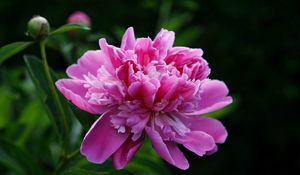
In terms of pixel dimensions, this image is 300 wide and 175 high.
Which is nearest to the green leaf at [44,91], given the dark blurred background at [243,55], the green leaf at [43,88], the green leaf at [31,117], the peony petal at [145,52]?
the green leaf at [43,88]

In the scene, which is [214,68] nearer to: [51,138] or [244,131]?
[244,131]

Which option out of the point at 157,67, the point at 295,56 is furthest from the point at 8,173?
the point at 295,56

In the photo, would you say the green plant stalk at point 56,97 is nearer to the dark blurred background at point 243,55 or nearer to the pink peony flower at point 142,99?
the pink peony flower at point 142,99

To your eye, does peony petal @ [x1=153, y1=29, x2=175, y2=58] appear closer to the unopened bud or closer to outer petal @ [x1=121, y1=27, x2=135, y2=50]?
outer petal @ [x1=121, y1=27, x2=135, y2=50]

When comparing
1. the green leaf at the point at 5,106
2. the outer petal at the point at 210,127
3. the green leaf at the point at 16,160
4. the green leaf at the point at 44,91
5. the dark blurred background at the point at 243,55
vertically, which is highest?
the outer petal at the point at 210,127

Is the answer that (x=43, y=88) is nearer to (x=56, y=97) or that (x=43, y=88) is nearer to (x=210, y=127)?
(x=56, y=97)

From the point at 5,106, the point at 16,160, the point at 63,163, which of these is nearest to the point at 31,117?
the point at 5,106
